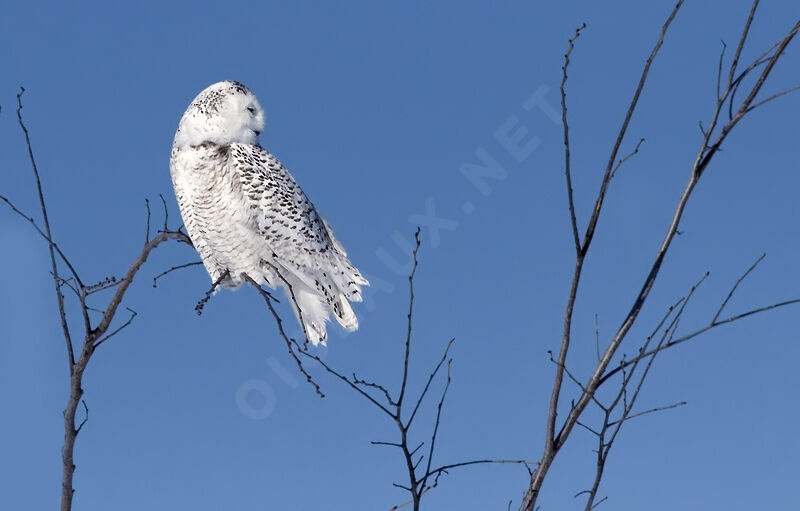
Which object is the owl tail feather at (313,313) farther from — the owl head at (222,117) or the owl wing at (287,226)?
the owl head at (222,117)

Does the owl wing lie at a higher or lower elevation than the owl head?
lower

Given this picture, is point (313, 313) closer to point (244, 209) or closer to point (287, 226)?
point (287, 226)

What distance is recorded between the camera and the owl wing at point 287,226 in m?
3.24

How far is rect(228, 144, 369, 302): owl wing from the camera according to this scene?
3.24 metres

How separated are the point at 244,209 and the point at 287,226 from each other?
19 centimetres

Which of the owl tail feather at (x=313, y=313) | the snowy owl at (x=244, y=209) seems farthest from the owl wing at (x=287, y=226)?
the owl tail feather at (x=313, y=313)

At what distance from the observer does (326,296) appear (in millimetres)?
3383

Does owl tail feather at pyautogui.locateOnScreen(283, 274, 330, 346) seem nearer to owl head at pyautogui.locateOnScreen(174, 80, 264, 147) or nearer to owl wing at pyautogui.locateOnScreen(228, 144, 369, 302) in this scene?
owl wing at pyautogui.locateOnScreen(228, 144, 369, 302)

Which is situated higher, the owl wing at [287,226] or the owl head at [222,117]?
the owl head at [222,117]

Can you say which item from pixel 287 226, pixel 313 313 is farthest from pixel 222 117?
pixel 313 313

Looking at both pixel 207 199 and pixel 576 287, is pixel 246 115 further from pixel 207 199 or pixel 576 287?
pixel 576 287

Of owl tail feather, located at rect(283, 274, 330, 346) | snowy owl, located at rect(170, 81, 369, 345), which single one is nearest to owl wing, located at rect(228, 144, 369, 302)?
snowy owl, located at rect(170, 81, 369, 345)

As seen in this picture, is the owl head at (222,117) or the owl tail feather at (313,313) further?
the owl tail feather at (313,313)

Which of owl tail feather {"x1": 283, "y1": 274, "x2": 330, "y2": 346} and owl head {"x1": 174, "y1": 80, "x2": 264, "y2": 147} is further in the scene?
owl tail feather {"x1": 283, "y1": 274, "x2": 330, "y2": 346}
